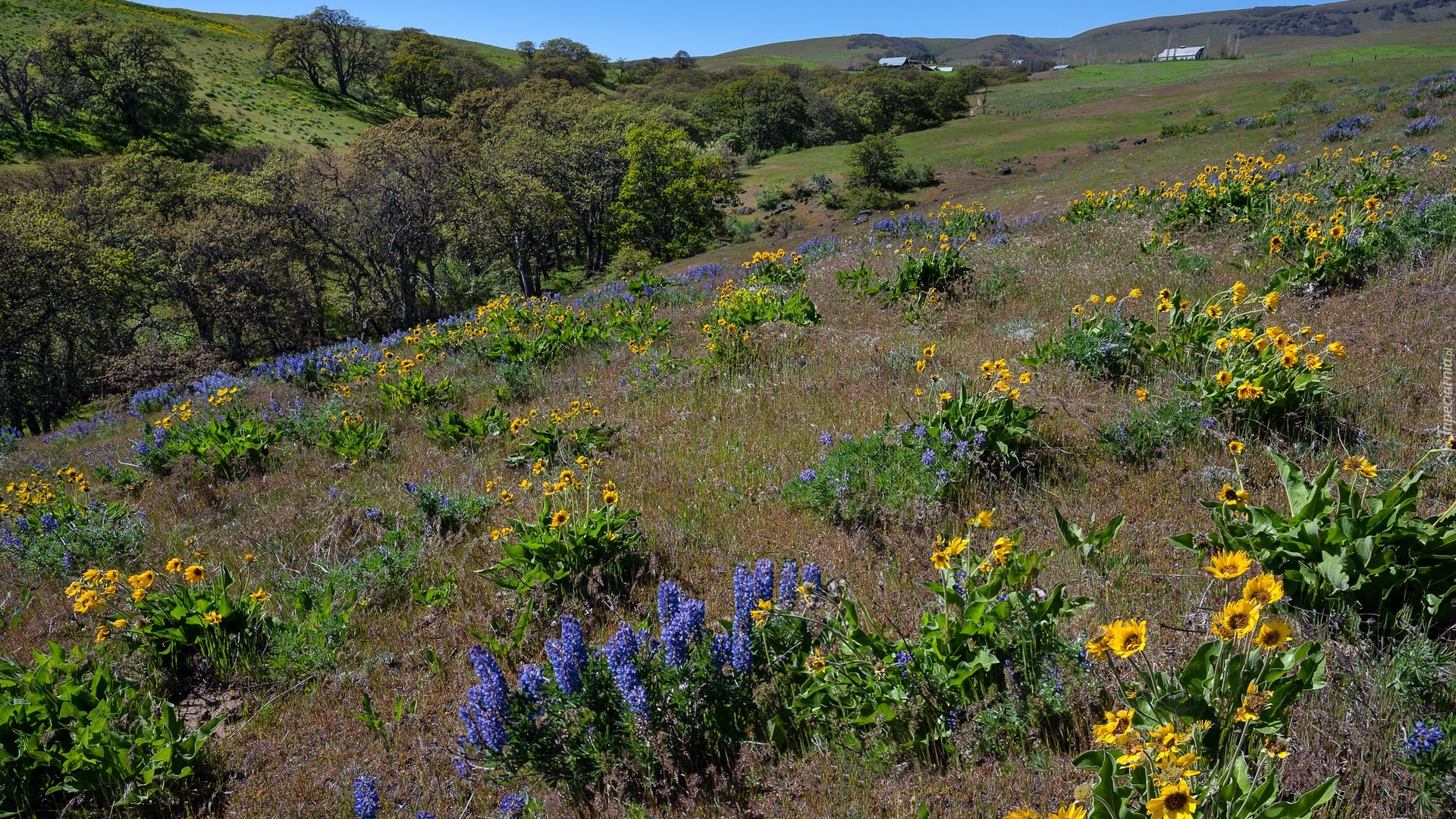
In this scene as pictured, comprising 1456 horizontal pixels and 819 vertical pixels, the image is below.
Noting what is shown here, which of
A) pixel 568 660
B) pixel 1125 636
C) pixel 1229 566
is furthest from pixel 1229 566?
pixel 568 660

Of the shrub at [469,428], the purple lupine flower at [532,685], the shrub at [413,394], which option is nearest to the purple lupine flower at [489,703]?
the purple lupine flower at [532,685]

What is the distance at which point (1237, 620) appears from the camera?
162cm

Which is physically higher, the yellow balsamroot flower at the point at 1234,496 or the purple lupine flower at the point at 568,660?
the yellow balsamroot flower at the point at 1234,496

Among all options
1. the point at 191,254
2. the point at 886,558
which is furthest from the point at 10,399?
the point at 886,558

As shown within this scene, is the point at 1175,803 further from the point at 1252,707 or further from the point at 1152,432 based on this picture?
the point at 1152,432

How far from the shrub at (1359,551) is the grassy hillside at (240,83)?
217ft

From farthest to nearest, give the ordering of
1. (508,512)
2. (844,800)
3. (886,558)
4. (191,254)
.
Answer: (191,254), (508,512), (886,558), (844,800)

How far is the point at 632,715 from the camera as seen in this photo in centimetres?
240

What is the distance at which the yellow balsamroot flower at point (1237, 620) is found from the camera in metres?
1.58

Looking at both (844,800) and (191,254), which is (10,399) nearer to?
(191,254)

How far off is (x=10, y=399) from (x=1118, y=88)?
82643 mm

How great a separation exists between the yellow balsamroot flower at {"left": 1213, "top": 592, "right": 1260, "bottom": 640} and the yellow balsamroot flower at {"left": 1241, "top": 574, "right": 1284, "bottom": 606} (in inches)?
1.2

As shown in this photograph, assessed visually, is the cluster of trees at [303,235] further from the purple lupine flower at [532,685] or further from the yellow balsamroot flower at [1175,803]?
the yellow balsamroot flower at [1175,803]

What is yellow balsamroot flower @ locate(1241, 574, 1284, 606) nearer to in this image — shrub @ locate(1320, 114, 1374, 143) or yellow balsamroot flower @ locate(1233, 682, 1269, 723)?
yellow balsamroot flower @ locate(1233, 682, 1269, 723)
